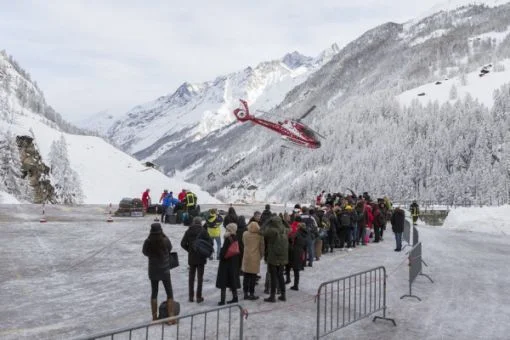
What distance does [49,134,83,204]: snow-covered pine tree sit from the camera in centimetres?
6369

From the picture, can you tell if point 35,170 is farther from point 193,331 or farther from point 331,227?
point 193,331

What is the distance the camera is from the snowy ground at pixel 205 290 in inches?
350

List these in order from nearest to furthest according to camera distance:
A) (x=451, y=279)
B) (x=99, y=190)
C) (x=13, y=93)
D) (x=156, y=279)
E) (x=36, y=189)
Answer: (x=156, y=279) → (x=451, y=279) → (x=36, y=189) → (x=99, y=190) → (x=13, y=93)

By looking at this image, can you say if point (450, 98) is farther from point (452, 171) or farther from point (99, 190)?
point (99, 190)

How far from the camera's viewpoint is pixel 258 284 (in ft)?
40.6

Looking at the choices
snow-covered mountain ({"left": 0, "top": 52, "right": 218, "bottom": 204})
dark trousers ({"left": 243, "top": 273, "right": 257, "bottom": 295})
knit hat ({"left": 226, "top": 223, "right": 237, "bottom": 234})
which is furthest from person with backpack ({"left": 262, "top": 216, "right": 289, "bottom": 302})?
snow-covered mountain ({"left": 0, "top": 52, "right": 218, "bottom": 204})

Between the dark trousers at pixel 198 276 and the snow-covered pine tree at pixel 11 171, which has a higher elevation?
the snow-covered pine tree at pixel 11 171

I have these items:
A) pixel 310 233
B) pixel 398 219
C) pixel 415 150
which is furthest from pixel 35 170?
pixel 415 150

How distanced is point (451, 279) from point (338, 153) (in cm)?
13596

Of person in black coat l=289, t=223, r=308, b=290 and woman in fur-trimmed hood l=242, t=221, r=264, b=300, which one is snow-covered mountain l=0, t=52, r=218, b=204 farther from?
woman in fur-trimmed hood l=242, t=221, r=264, b=300

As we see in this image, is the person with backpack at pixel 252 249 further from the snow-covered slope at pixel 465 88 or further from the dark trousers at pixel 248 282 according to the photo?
the snow-covered slope at pixel 465 88

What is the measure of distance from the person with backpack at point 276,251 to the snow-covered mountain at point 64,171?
159 feet

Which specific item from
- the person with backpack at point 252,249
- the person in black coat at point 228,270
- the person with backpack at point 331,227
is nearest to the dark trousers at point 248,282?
the person with backpack at point 252,249

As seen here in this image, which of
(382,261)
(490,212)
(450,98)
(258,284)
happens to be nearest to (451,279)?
(382,261)
